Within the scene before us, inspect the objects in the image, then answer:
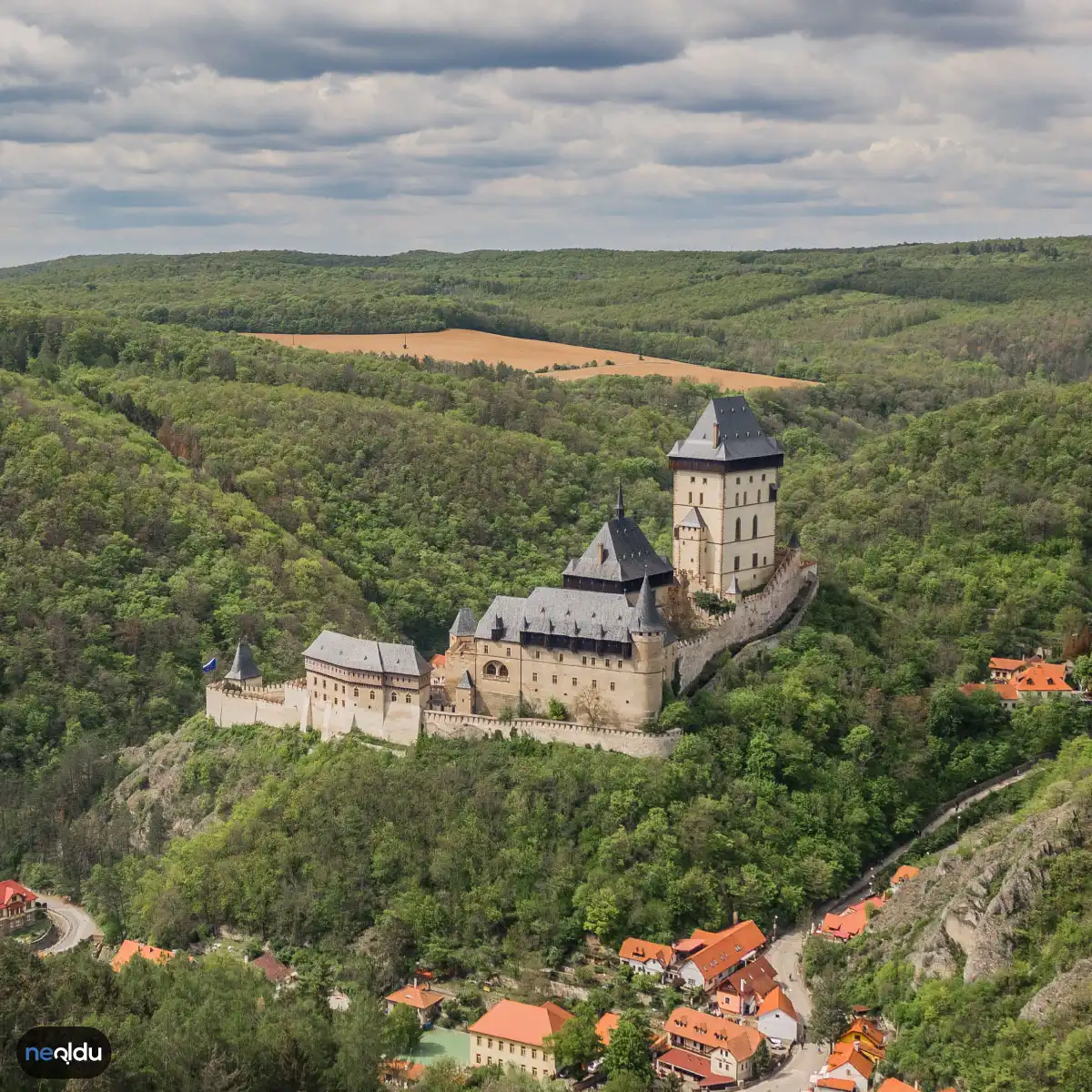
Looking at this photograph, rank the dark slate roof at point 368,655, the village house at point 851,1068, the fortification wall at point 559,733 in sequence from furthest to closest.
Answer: the dark slate roof at point 368,655, the fortification wall at point 559,733, the village house at point 851,1068

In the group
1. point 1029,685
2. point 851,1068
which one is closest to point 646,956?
point 851,1068

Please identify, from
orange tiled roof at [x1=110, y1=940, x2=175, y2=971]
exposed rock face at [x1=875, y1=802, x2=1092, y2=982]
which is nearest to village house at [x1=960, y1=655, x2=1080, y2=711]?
exposed rock face at [x1=875, y1=802, x2=1092, y2=982]

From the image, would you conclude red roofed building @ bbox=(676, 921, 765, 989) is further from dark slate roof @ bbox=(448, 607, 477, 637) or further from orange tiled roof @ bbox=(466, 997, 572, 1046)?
dark slate roof @ bbox=(448, 607, 477, 637)

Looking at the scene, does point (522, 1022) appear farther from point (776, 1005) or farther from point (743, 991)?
point (776, 1005)

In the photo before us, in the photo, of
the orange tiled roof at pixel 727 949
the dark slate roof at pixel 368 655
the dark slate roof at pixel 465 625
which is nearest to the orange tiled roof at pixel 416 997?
the orange tiled roof at pixel 727 949

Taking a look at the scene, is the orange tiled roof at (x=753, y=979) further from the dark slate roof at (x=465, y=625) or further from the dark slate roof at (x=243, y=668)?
the dark slate roof at (x=243, y=668)

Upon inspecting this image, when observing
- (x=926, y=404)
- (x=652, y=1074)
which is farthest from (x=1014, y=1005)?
(x=926, y=404)

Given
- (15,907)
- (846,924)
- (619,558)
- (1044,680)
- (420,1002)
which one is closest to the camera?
(420,1002)
